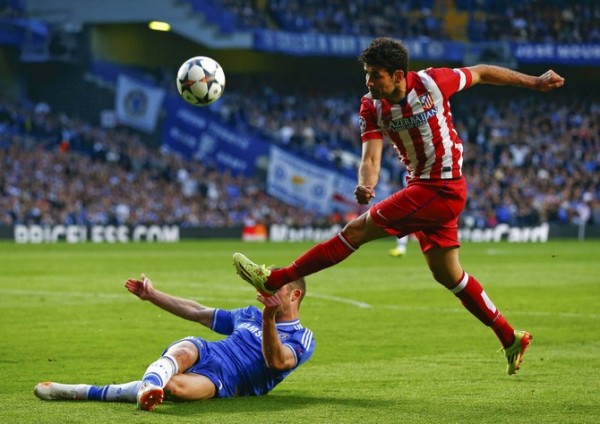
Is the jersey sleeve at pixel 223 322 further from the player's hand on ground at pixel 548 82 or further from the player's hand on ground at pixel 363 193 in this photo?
the player's hand on ground at pixel 548 82

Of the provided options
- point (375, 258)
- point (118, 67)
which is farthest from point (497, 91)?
point (375, 258)

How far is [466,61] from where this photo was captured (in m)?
49.9

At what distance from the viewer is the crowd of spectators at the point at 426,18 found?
159ft

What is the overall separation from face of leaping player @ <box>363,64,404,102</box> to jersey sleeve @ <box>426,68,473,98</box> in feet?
1.19

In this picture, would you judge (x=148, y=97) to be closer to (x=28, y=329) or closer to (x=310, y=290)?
(x=310, y=290)

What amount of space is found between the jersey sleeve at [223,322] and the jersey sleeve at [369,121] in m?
1.64

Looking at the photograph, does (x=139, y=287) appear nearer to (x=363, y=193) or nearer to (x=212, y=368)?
(x=212, y=368)

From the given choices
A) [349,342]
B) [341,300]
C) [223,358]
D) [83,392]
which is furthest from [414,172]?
[341,300]

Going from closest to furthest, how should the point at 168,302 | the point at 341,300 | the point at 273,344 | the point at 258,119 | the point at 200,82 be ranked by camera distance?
the point at 273,344 < the point at 168,302 < the point at 200,82 < the point at 341,300 < the point at 258,119

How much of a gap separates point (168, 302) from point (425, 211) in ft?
6.48

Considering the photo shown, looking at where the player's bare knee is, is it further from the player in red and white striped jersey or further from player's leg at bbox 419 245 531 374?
player's leg at bbox 419 245 531 374

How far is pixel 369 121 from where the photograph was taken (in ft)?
27.5

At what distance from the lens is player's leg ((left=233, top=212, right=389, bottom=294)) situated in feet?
26.0

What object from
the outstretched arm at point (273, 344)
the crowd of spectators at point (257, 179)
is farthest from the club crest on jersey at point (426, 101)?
the crowd of spectators at point (257, 179)
